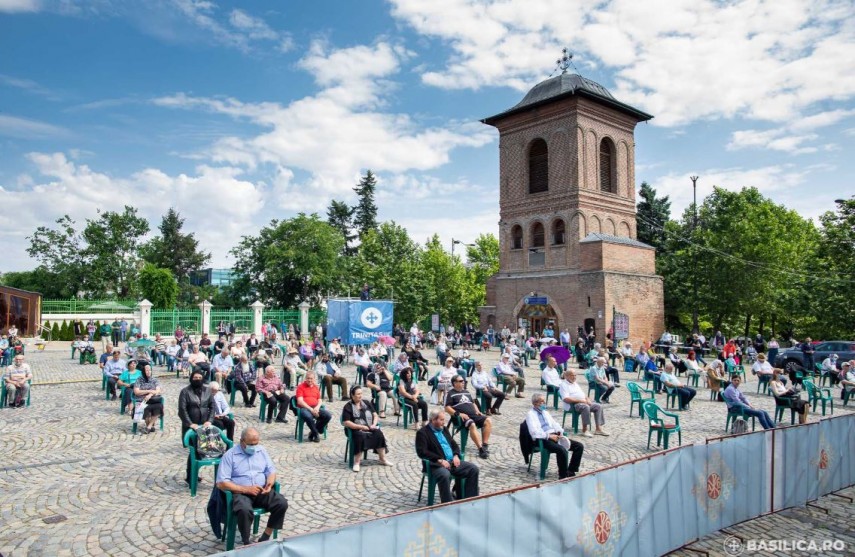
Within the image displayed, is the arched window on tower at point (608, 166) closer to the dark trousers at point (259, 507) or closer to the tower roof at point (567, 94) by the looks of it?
the tower roof at point (567, 94)

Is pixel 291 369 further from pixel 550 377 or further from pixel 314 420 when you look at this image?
pixel 550 377

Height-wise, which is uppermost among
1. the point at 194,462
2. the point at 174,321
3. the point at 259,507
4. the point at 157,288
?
the point at 157,288

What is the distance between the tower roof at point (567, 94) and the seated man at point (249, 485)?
104 feet

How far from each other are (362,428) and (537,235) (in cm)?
2942

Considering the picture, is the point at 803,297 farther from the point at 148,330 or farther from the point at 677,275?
the point at 148,330

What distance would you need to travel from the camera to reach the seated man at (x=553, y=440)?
823cm

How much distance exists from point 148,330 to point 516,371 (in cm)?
2415

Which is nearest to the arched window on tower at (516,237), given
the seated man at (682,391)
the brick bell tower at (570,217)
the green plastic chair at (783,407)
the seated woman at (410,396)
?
the brick bell tower at (570,217)

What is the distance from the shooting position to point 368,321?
2261cm

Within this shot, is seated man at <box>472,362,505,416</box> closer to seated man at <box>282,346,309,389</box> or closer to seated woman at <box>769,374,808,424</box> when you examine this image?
seated man at <box>282,346,309,389</box>

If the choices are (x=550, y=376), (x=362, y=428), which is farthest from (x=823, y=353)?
(x=362, y=428)

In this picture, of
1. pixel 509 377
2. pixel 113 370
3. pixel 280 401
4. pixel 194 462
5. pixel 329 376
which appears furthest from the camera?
pixel 509 377

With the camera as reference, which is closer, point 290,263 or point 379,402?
point 379,402

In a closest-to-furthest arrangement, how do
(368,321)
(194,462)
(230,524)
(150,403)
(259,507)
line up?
1. (230,524)
2. (259,507)
3. (194,462)
4. (150,403)
5. (368,321)
